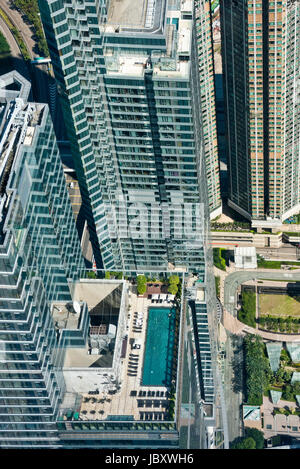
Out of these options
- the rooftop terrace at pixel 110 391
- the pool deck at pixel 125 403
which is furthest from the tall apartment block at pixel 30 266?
the pool deck at pixel 125 403

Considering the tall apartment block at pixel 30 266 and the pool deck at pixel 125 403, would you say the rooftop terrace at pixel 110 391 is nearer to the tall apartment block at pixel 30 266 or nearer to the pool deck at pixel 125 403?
the pool deck at pixel 125 403

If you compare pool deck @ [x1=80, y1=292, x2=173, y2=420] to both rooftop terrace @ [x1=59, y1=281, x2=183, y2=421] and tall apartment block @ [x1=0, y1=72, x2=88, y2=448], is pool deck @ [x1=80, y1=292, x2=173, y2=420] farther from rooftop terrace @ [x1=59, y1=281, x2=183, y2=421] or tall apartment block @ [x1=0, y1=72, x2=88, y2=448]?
tall apartment block @ [x1=0, y1=72, x2=88, y2=448]

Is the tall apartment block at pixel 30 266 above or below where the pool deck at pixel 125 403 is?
above

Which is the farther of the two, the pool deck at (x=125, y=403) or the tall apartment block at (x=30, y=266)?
the pool deck at (x=125, y=403)

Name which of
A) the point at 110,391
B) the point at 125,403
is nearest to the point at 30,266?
the point at 110,391

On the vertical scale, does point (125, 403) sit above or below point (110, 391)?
below

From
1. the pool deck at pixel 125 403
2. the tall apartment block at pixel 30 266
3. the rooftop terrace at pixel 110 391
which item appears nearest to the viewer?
the tall apartment block at pixel 30 266

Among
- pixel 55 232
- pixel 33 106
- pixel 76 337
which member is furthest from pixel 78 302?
pixel 33 106

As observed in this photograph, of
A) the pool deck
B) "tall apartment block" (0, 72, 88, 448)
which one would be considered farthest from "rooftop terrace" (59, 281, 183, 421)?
"tall apartment block" (0, 72, 88, 448)

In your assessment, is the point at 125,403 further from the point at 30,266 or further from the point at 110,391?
the point at 30,266
